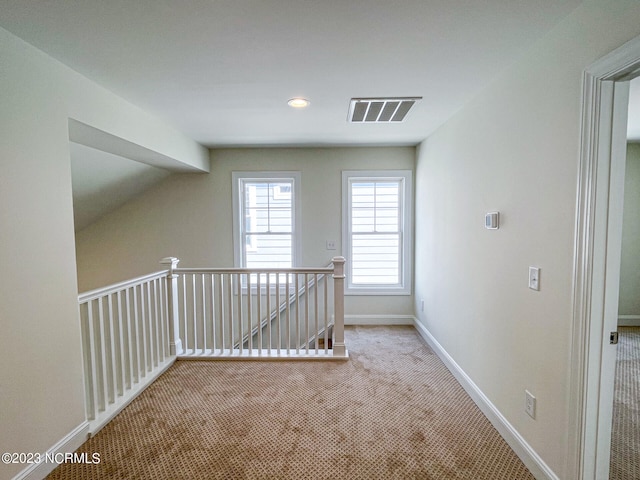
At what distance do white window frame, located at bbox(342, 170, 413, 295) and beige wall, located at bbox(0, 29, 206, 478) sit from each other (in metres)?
2.83

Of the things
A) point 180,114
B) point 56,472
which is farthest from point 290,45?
point 56,472

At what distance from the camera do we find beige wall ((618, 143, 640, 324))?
385 cm

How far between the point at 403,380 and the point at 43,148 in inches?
118

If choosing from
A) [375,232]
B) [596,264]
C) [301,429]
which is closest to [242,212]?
[375,232]

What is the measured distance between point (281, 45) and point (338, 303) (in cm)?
220

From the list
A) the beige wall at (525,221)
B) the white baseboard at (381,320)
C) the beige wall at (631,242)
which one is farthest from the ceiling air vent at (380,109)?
the beige wall at (631,242)

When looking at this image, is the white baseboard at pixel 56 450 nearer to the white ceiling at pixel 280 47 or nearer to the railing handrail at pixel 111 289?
the railing handrail at pixel 111 289

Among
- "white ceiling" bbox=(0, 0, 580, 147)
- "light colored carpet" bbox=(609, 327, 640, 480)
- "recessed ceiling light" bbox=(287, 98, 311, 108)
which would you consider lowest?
"light colored carpet" bbox=(609, 327, 640, 480)

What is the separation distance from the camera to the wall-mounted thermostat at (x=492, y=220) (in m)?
2.01

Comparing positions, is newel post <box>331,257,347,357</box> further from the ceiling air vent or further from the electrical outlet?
the electrical outlet

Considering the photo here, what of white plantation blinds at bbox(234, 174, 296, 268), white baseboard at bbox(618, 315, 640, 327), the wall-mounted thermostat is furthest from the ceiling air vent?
white baseboard at bbox(618, 315, 640, 327)

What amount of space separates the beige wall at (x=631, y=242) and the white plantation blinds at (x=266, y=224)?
430 centimetres

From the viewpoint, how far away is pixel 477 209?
7.58ft

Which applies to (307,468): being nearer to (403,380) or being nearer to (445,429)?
(445,429)
